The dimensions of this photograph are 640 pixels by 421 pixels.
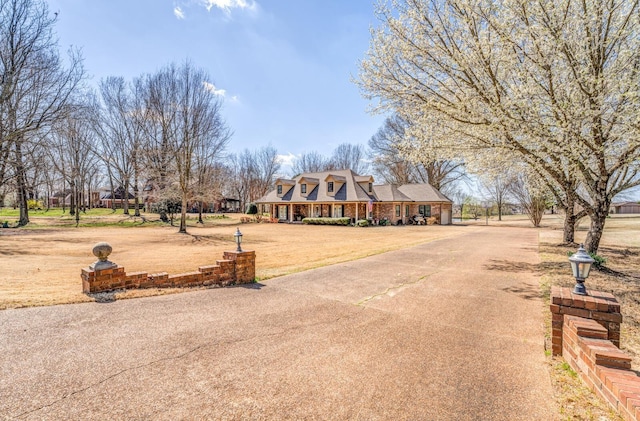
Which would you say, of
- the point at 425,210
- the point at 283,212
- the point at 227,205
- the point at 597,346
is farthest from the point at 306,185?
the point at 227,205

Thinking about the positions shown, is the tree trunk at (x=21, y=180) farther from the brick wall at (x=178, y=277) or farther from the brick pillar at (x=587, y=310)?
the brick pillar at (x=587, y=310)

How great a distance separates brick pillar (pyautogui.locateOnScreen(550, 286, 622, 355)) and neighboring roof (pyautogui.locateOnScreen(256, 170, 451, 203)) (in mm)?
24470

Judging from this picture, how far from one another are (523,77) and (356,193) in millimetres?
21870

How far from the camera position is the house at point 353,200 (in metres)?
29.0

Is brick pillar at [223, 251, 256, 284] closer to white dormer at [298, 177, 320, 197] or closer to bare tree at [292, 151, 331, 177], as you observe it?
white dormer at [298, 177, 320, 197]

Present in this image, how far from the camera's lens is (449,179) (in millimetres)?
37188

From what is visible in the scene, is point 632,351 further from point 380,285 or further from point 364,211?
point 364,211

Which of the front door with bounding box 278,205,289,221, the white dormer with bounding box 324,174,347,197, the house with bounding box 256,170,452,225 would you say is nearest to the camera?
the house with bounding box 256,170,452,225

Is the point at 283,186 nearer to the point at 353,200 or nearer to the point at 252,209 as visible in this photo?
the point at 353,200

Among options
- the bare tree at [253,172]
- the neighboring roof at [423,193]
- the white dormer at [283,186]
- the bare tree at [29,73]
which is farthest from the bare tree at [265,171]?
the bare tree at [29,73]

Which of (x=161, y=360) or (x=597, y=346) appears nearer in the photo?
(x=597, y=346)

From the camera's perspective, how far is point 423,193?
102 feet

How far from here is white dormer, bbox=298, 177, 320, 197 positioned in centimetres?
3166

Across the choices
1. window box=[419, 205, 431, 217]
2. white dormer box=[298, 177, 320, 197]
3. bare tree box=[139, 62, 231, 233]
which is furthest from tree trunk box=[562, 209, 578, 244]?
white dormer box=[298, 177, 320, 197]
